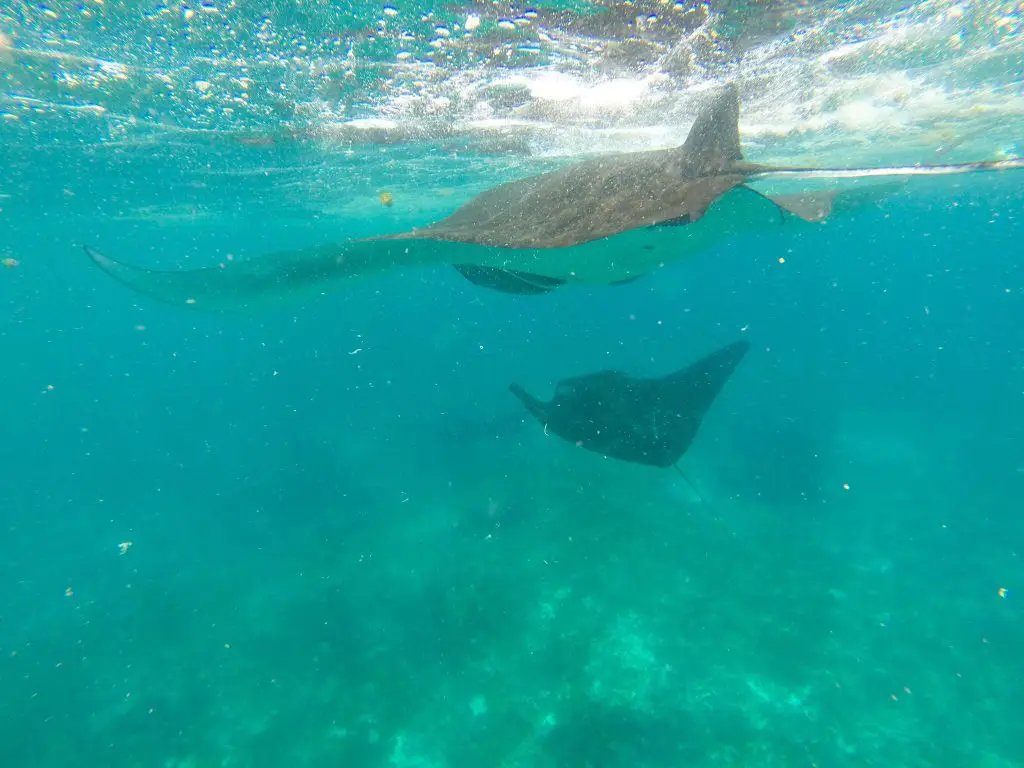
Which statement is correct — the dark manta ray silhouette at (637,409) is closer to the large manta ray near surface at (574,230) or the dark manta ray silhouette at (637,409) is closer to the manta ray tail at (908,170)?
the large manta ray near surface at (574,230)

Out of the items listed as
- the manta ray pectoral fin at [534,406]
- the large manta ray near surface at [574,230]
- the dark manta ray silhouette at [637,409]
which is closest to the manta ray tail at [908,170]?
the large manta ray near surface at [574,230]

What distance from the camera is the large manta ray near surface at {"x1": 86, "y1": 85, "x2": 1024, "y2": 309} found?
16.1 feet

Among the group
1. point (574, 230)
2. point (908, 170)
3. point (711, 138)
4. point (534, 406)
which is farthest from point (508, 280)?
point (908, 170)

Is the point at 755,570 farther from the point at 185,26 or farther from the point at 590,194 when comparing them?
the point at 185,26

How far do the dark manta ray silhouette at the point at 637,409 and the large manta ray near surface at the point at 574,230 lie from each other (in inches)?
96.2

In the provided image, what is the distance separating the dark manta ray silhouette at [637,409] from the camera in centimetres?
769

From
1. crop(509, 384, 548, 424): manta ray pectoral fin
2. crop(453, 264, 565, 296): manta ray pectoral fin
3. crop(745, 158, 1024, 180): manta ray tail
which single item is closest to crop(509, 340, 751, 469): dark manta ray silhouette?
crop(509, 384, 548, 424): manta ray pectoral fin

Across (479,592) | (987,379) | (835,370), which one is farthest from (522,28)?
(987,379)

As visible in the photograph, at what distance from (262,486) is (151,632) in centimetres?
630

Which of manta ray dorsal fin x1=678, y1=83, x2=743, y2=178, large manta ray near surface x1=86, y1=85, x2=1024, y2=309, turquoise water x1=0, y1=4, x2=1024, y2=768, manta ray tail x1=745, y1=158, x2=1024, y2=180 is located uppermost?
manta ray dorsal fin x1=678, y1=83, x2=743, y2=178

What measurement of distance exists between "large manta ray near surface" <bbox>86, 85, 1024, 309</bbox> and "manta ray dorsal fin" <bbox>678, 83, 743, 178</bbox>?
0.01m

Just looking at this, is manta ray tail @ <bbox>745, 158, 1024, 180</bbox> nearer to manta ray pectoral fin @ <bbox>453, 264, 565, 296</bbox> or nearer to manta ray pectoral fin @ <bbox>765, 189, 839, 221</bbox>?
manta ray pectoral fin @ <bbox>765, 189, 839, 221</bbox>

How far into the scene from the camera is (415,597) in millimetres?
9305

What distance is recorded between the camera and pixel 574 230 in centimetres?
499
